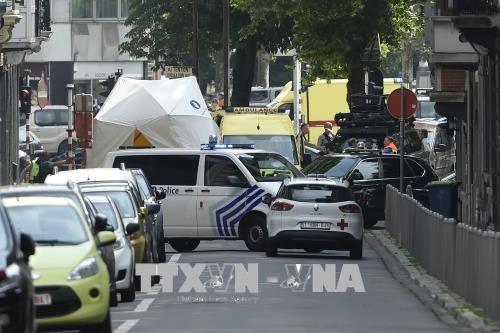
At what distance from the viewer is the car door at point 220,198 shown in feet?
112

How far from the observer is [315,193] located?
32.0 meters

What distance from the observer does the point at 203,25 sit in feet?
216

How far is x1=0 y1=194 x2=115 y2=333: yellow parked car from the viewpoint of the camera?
→ 1672 centimetres

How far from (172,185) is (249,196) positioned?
1.47 metres

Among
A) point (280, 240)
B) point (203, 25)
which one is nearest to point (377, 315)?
point (280, 240)

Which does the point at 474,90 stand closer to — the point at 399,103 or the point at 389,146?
the point at 399,103

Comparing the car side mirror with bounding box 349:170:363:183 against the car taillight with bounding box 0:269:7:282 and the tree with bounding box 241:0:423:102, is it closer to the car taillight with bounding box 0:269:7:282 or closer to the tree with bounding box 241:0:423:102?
the tree with bounding box 241:0:423:102

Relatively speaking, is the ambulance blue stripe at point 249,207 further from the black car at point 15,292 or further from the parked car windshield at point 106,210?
the black car at point 15,292

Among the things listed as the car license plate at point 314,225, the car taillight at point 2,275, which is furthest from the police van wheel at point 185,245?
the car taillight at point 2,275

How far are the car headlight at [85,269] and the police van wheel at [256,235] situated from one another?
16.8 meters

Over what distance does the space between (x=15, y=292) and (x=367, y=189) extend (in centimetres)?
2701

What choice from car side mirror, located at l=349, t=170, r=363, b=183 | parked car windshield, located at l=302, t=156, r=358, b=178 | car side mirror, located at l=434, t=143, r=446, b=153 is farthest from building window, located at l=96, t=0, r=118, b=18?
car side mirror, located at l=349, t=170, r=363, b=183

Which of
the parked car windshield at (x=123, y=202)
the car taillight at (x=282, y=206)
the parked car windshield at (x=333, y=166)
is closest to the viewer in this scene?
the parked car windshield at (x=123, y=202)

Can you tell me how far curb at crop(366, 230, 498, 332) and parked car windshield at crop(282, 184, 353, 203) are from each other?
141 centimetres
